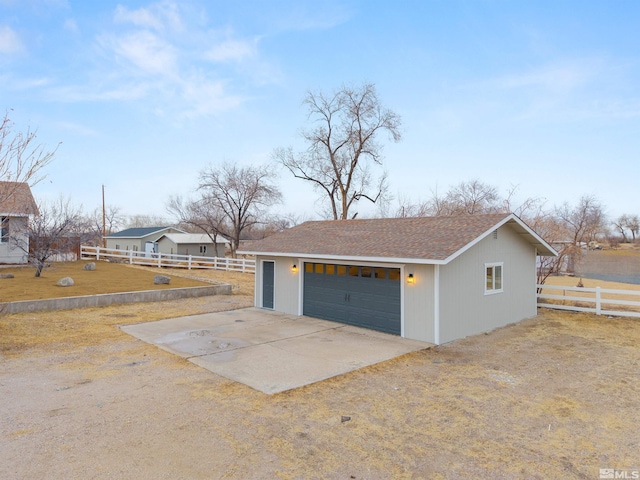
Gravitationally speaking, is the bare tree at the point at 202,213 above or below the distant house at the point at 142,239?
above

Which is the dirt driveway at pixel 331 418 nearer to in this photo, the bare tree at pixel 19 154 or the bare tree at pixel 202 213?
the bare tree at pixel 19 154

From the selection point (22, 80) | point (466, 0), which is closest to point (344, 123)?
point (466, 0)

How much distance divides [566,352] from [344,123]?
28609 millimetres

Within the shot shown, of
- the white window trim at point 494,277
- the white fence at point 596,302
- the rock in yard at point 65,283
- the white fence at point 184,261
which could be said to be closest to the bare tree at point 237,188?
the white fence at point 184,261

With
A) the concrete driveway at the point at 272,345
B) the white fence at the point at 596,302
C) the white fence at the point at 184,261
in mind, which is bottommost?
the concrete driveway at the point at 272,345

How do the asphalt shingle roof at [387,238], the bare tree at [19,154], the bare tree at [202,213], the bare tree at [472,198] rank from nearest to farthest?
the bare tree at [19,154]
the asphalt shingle roof at [387,238]
the bare tree at [472,198]
the bare tree at [202,213]

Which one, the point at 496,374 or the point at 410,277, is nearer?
the point at 496,374

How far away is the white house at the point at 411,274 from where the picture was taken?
9.52m

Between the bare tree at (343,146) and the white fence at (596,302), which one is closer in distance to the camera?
the white fence at (596,302)

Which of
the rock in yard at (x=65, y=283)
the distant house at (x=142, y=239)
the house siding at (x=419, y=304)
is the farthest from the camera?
the distant house at (x=142, y=239)

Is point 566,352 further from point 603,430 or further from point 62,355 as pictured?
point 62,355

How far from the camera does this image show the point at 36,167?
709cm

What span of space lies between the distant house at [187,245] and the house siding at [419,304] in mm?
28342

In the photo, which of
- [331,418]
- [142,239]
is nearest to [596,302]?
[331,418]
